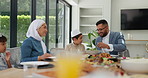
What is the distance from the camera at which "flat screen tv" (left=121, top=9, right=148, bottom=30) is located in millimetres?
6297

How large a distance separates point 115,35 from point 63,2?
3234 millimetres

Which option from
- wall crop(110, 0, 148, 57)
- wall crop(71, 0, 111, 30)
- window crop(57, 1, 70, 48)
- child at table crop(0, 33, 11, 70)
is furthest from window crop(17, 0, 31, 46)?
wall crop(110, 0, 148, 57)

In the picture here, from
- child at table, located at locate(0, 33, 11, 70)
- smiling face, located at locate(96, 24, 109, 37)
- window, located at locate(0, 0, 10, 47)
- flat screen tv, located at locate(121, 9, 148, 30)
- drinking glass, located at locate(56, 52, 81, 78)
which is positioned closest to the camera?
drinking glass, located at locate(56, 52, 81, 78)

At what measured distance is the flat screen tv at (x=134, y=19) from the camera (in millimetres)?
6297

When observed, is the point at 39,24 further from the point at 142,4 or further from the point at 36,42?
the point at 142,4

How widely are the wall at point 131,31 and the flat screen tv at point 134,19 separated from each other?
146 mm

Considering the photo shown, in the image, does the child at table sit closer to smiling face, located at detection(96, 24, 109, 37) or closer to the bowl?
the bowl

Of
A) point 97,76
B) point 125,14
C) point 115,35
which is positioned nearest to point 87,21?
point 125,14

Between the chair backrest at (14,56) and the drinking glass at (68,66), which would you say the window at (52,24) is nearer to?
the chair backrest at (14,56)

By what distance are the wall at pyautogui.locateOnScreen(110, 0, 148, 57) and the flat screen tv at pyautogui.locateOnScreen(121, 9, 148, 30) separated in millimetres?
146

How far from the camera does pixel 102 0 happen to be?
6.49 m

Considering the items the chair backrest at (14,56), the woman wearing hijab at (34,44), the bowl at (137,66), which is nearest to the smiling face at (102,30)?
the woman wearing hijab at (34,44)

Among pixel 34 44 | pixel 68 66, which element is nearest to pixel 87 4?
pixel 34 44

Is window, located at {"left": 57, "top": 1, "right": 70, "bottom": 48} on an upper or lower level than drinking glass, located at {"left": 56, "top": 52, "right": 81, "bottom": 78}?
upper
